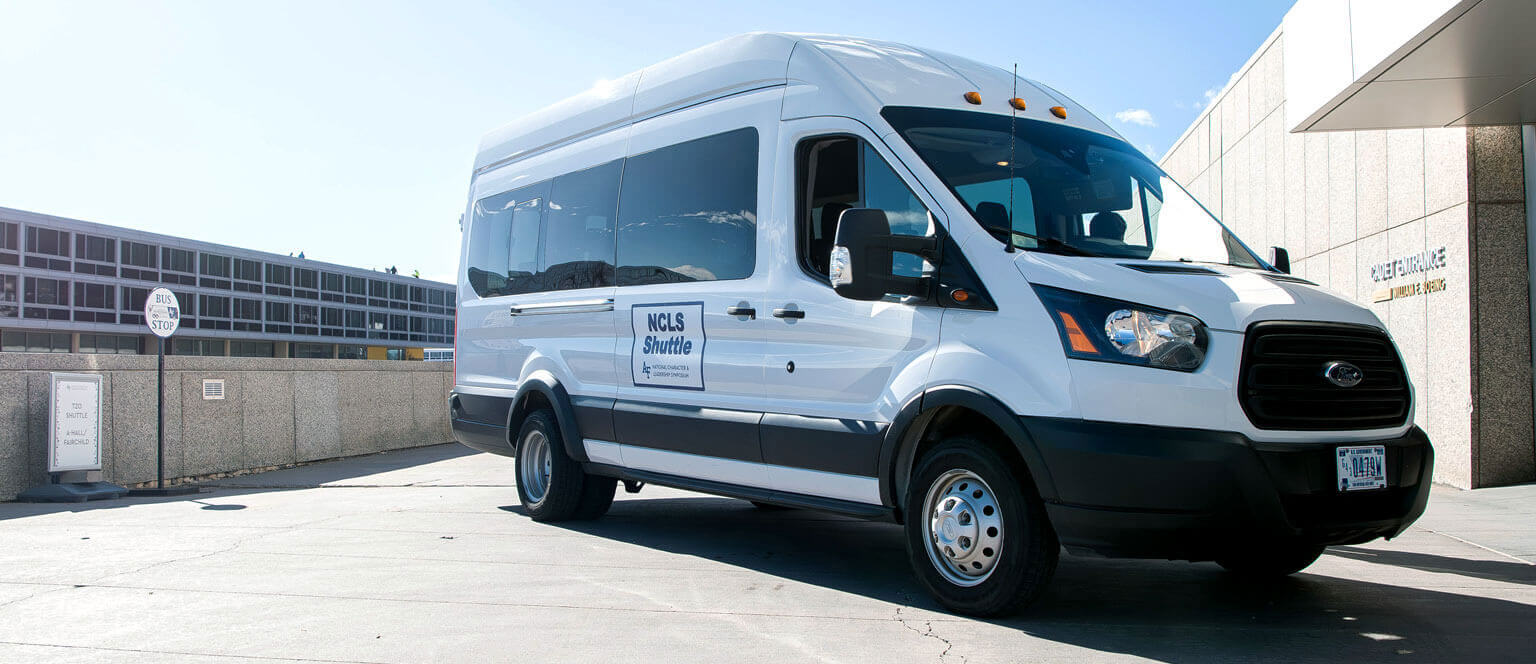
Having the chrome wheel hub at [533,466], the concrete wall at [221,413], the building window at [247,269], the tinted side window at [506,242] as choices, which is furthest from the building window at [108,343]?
the chrome wheel hub at [533,466]

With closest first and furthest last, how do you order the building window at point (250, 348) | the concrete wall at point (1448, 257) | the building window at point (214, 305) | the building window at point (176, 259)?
the concrete wall at point (1448, 257)
the building window at point (176, 259)
the building window at point (214, 305)
the building window at point (250, 348)

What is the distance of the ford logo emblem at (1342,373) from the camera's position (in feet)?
15.6

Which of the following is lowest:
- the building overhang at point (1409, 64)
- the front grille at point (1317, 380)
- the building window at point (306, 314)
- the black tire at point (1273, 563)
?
the black tire at point (1273, 563)

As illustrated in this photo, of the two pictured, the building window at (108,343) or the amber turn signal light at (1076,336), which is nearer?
the amber turn signal light at (1076,336)

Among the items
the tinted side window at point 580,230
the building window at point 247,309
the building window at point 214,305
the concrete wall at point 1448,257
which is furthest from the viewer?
the building window at point 247,309

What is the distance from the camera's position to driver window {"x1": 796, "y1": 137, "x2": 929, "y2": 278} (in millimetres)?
5594

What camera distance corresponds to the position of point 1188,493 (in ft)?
15.0

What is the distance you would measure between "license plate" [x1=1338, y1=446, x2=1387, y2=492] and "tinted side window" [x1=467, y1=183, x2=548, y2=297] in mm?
5525

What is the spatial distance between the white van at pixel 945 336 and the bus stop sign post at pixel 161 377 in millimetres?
5813

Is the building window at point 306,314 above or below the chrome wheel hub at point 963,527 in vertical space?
above

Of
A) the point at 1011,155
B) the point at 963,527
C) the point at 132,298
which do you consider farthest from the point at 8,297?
the point at 963,527

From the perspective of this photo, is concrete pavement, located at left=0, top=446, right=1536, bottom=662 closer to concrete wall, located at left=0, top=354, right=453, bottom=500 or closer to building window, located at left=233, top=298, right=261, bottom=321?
concrete wall, located at left=0, top=354, right=453, bottom=500

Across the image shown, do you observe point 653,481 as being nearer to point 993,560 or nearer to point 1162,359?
point 993,560

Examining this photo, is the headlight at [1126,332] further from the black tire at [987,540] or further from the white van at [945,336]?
the black tire at [987,540]
